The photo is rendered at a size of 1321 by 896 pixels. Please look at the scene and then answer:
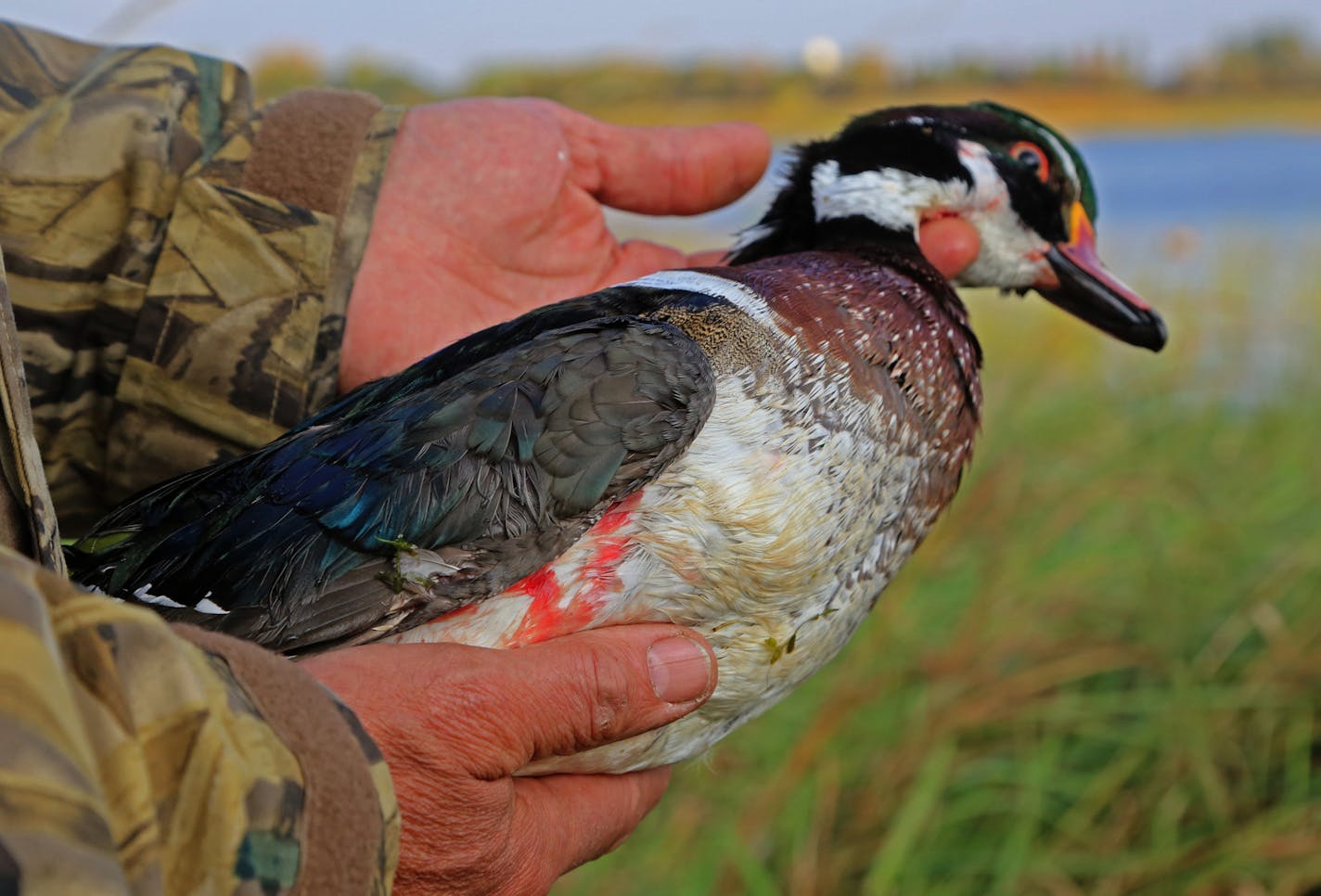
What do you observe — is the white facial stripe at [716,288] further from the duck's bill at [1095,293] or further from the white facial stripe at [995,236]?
the duck's bill at [1095,293]

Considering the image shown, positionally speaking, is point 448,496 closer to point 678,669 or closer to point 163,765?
point 678,669

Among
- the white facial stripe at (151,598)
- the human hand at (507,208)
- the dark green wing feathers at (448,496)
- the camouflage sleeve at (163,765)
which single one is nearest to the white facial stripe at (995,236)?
the human hand at (507,208)

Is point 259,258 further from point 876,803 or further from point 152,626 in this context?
point 876,803

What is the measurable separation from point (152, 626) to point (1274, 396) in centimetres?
553

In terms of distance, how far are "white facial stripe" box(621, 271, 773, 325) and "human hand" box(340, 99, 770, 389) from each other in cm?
66

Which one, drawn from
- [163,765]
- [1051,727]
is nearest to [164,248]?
[163,765]

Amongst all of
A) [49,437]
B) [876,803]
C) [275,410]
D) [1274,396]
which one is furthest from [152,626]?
[1274,396]

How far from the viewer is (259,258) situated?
230 centimetres

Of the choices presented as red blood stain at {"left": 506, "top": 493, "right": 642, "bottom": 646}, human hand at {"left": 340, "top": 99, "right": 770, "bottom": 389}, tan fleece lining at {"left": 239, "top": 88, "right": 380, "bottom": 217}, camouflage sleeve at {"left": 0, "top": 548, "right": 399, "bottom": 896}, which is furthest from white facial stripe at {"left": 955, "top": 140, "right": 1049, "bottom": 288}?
camouflage sleeve at {"left": 0, "top": 548, "right": 399, "bottom": 896}

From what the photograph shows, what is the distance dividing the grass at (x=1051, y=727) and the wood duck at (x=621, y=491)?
1.70 metres

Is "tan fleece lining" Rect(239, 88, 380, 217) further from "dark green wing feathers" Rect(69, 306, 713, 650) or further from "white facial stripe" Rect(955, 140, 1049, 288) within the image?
"white facial stripe" Rect(955, 140, 1049, 288)

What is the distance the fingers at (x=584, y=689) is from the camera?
162 centimetres

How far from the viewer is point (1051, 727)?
3791 millimetres

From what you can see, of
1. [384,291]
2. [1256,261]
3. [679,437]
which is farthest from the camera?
A: [1256,261]
